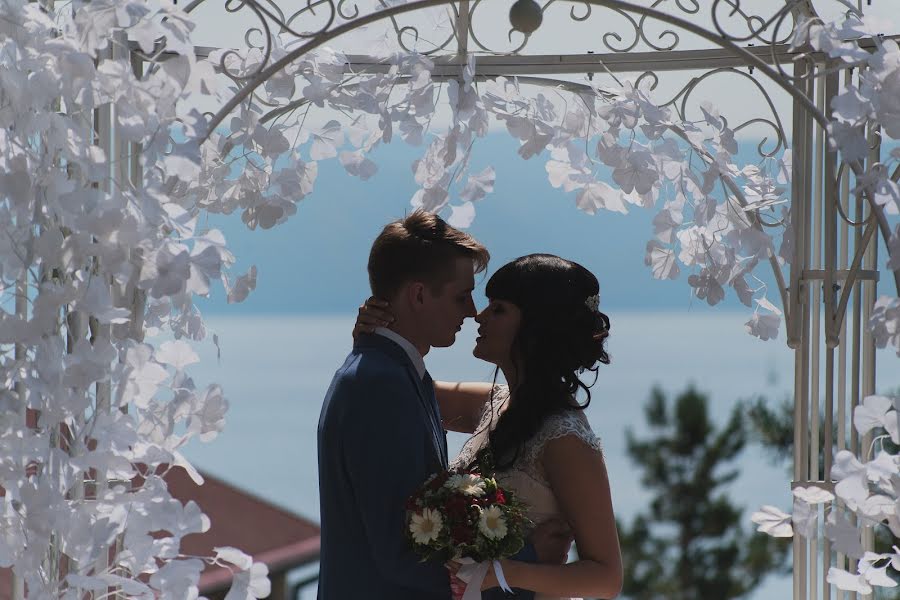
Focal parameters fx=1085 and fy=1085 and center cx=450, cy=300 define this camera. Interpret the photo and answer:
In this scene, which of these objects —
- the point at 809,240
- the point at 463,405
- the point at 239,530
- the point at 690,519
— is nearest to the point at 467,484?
the point at 463,405

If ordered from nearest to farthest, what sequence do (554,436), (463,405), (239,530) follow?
(554,436), (463,405), (239,530)

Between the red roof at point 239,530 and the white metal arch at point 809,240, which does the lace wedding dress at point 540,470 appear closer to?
the white metal arch at point 809,240

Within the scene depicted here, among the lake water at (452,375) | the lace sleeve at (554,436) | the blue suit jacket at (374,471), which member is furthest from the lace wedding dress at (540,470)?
the lake water at (452,375)

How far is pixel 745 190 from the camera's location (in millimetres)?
3121

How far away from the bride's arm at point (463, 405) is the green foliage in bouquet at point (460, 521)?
2.97 ft

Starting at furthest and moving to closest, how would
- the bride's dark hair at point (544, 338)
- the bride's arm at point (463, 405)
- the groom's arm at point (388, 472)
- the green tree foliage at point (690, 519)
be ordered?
the green tree foliage at point (690, 519) < the bride's arm at point (463, 405) < the bride's dark hair at point (544, 338) < the groom's arm at point (388, 472)

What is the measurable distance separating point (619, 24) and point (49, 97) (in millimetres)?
6820

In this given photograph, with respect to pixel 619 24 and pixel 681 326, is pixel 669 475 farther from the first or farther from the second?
pixel 681 326

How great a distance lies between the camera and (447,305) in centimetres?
278

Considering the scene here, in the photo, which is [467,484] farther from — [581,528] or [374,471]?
[581,528]

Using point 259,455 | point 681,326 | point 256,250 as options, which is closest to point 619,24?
point 259,455

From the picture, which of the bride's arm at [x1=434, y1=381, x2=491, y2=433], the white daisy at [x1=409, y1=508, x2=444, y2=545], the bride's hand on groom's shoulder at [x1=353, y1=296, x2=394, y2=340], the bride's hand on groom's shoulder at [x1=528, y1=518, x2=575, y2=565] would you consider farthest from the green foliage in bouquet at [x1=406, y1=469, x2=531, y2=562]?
the bride's arm at [x1=434, y1=381, x2=491, y2=433]

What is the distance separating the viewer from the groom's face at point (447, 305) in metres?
2.76

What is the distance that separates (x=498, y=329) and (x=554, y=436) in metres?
0.35
